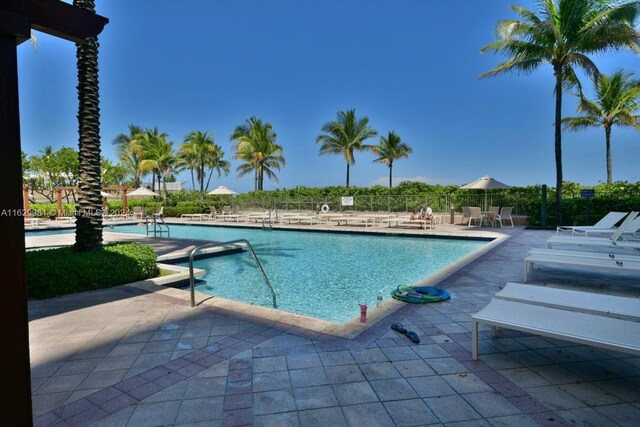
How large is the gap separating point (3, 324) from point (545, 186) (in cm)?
1758

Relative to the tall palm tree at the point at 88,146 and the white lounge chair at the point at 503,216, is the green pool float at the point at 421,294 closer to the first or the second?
the tall palm tree at the point at 88,146

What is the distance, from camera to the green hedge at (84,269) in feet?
16.9

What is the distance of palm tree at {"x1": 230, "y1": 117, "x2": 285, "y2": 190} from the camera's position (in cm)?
3189

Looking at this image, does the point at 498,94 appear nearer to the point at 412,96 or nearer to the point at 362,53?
the point at 412,96

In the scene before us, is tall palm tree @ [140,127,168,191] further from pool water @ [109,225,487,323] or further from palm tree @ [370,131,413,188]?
pool water @ [109,225,487,323]

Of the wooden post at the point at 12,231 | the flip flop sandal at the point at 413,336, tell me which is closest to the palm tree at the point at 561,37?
the flip flop sandal at the point at 413,336

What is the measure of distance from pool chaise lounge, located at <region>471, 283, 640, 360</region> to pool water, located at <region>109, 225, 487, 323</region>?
8.18 feet

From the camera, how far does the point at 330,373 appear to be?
2895mm

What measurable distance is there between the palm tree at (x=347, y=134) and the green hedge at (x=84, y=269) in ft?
84.1

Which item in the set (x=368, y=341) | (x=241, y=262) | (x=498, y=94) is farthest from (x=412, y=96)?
(x=368, y=341)

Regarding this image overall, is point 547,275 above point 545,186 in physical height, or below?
below

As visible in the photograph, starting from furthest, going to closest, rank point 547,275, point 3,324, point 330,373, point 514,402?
1. point 547,275
2. point 330,373
3. point 514,402
4. point 3,324

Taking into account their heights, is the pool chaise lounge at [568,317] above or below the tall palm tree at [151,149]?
below

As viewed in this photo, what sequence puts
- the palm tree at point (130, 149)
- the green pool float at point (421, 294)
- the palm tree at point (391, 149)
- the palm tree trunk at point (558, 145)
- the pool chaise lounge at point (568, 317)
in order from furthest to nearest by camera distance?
the palm tree at point (130, 149), the palm tree at point (391, 149), the palm tree trunk at point (558, 145), the green pool float at point (421, 294), the pool chaise lounge at point (568, 317)
